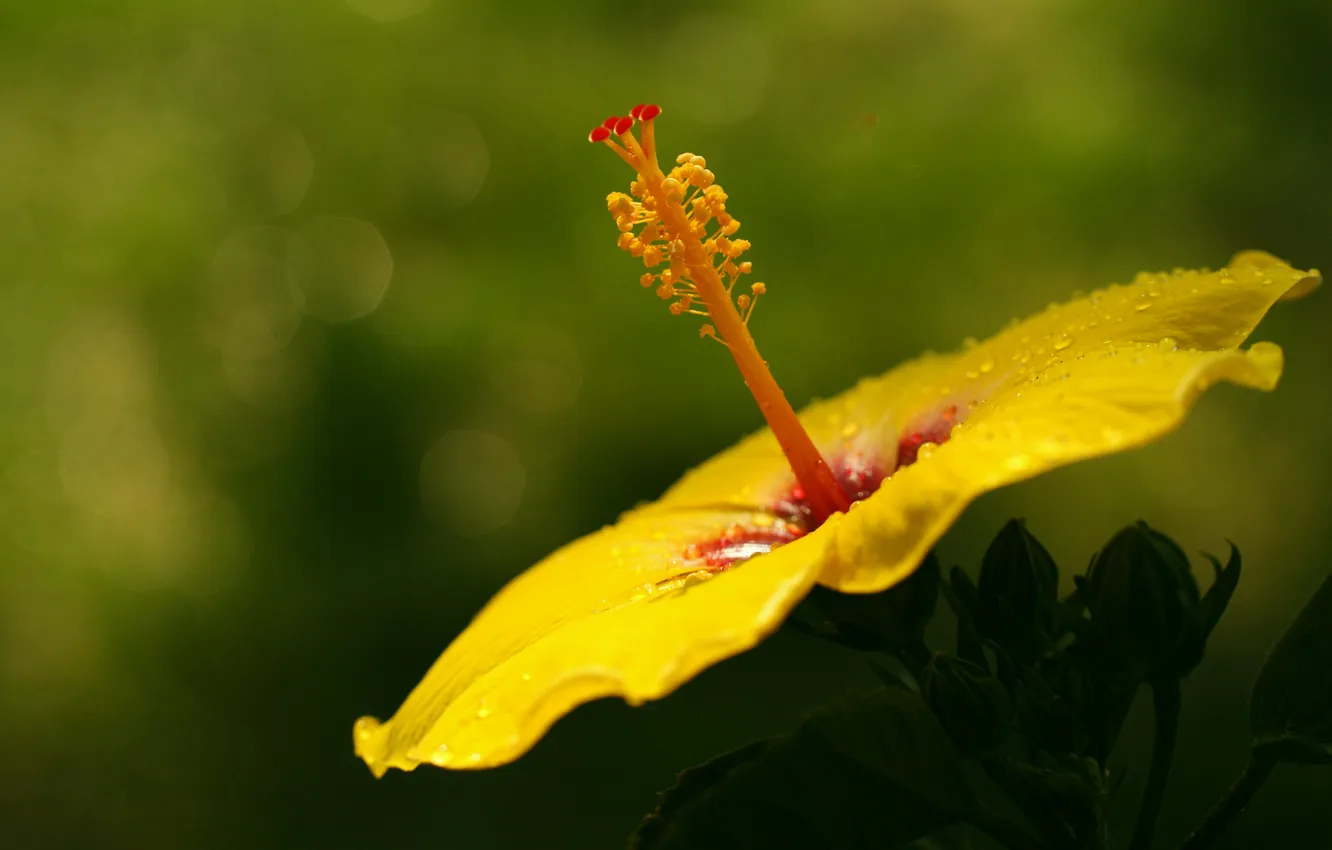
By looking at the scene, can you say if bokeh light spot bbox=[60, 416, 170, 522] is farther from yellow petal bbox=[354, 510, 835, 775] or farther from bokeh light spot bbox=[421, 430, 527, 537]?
yellow petal bbox=[354, 510, 835, 775]

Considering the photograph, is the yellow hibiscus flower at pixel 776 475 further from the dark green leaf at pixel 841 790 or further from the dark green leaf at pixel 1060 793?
the dark green leaf at pixel 1060 793

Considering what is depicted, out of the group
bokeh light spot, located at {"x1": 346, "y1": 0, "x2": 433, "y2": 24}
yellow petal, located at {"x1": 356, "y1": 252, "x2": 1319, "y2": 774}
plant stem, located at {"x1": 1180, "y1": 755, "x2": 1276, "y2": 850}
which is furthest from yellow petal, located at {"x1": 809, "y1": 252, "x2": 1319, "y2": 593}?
bokeh light spot, located at {"x1": 346, "y1": 0, "x2": 433, "y2": 24}

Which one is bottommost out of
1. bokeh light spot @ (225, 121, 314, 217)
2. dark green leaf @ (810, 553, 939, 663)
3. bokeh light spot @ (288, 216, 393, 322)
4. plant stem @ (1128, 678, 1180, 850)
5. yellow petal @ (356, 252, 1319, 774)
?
plant stem @ (1128, 678, 1180, 850)

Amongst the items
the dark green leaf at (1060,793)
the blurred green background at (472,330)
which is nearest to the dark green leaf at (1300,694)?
the dark green leaf at (1060,793)

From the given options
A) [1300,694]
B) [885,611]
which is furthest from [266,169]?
[1300,694]

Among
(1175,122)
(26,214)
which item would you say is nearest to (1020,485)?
(1175,122)

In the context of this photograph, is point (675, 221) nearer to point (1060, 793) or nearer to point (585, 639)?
point (585, 639)

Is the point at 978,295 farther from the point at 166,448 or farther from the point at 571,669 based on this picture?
the point at 571,669
